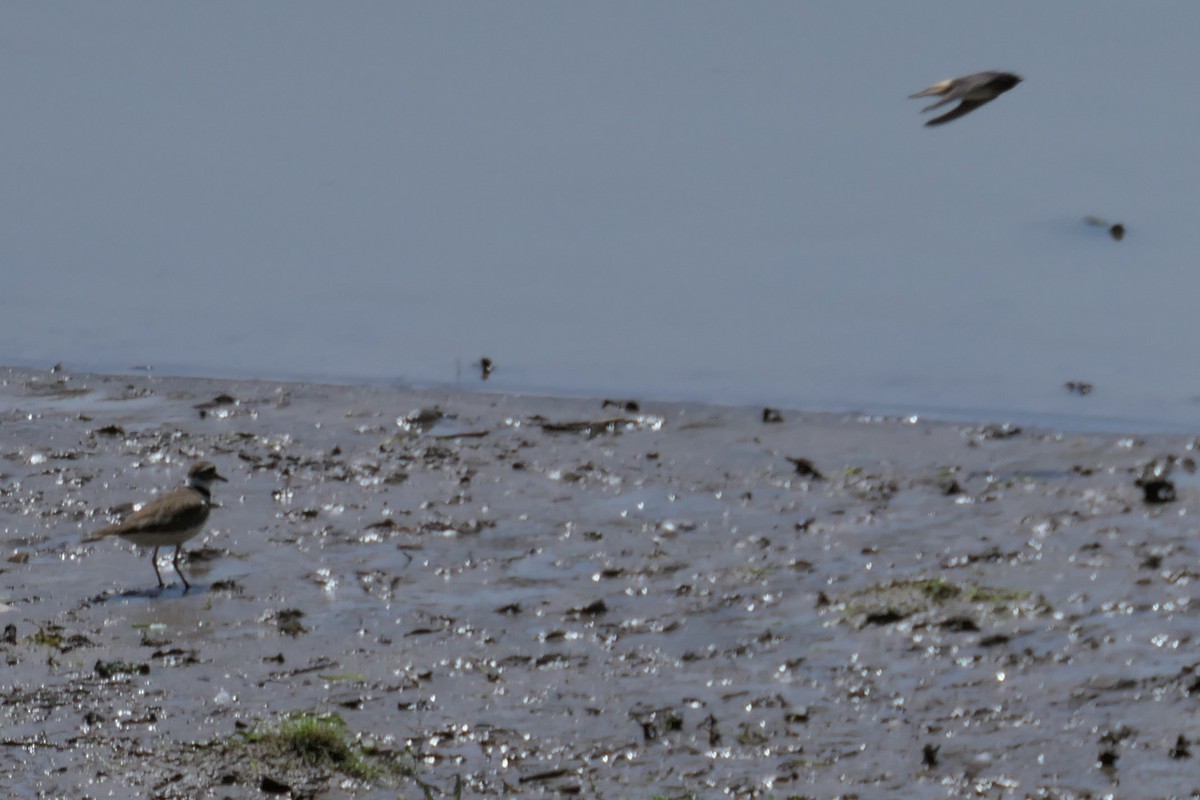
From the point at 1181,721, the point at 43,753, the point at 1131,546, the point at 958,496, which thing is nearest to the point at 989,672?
the point at 1181,721

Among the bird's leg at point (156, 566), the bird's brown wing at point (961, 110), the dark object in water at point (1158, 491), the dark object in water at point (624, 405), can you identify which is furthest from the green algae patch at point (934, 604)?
the dark object in water at point (624, 405)

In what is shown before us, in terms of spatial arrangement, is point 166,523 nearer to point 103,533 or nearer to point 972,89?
point 103,533

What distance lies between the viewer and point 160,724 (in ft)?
21.5

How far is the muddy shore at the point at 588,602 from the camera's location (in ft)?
20.3

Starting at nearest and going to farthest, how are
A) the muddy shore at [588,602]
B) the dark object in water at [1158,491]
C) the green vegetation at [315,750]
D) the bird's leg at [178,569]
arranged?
the green vegetation at [315,750] < the muddy shore at [588,602] < the bird's leg at [178,569] < the dark object in water at [1158,491]

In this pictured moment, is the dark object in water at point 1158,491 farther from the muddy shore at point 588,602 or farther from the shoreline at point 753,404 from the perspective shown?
the shoreline at point 753,404

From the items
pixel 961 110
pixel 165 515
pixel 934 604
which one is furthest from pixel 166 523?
pixel 961 110

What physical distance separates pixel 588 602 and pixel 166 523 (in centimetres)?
194

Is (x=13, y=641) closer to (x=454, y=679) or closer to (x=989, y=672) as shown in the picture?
(x=454, y=679)

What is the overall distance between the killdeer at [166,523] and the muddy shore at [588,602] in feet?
0.56

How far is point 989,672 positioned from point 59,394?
21.9ft

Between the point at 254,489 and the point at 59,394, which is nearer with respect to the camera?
the point at 254,489

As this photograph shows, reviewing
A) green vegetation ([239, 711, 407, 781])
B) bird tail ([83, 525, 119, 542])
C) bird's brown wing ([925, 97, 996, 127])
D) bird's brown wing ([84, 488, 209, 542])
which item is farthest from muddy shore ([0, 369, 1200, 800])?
bird's brown wing ([925, 97, 996, 127])

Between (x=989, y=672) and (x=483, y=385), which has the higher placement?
(x=483, y=385)
